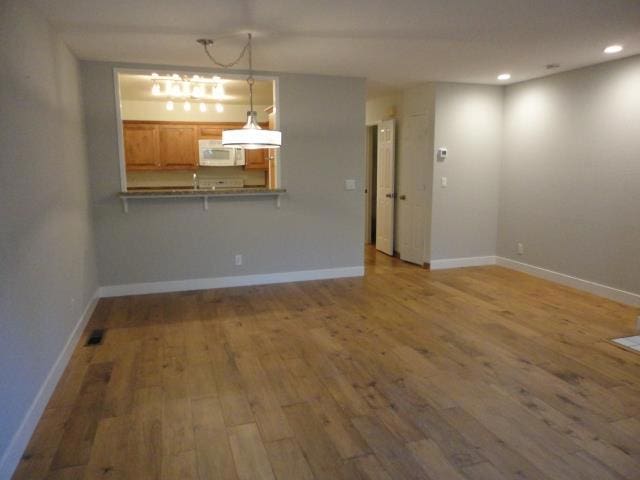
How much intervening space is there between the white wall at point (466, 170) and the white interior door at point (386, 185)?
999 millimetres

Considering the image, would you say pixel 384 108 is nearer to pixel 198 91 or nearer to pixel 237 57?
pixel 198 91

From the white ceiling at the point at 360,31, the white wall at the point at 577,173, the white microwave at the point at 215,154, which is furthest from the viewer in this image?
the white microwave at the point at 215,154

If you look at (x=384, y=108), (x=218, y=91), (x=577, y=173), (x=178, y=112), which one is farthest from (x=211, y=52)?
(x=577, y=173)

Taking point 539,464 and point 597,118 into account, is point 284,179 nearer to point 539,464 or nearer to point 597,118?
point 597,118

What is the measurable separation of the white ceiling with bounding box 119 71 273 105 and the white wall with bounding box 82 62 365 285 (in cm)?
81

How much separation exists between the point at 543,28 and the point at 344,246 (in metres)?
3.14

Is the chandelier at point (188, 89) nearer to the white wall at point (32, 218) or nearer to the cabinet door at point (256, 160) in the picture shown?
the cabinet door at point (256, 160)

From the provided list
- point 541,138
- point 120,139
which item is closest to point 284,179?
point 120,139

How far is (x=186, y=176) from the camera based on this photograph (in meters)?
7.88

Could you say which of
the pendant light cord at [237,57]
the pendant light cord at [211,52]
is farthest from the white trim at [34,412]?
the pendant light cord at [211,52]

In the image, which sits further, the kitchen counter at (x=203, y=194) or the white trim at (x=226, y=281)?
the white trim at (x=226, y=281)

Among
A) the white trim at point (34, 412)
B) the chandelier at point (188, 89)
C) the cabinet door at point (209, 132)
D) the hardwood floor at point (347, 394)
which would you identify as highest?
the chandelier at point (188, 89)

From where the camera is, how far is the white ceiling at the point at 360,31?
299 cm

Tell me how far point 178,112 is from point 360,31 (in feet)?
16.3
